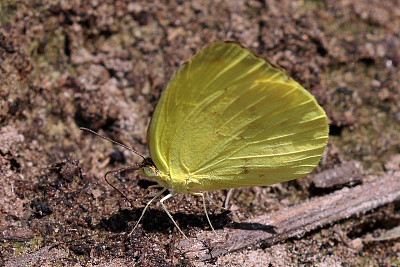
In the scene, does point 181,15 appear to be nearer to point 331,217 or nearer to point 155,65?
point 155,65

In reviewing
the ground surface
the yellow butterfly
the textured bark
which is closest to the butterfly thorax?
the yellow butterfly

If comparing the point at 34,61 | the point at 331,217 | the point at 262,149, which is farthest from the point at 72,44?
the point at 331,217

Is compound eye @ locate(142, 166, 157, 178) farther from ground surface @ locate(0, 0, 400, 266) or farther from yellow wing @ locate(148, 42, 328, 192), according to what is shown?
ground surface @ locate(0, 0, 400, 266)

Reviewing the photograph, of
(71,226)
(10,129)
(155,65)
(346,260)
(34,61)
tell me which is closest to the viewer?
(71,226)

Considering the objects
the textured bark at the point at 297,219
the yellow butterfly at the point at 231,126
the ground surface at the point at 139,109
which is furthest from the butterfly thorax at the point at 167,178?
the textured bark at the point at 297,219

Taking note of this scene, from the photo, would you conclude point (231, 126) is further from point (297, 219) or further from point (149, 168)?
point (297, 219)

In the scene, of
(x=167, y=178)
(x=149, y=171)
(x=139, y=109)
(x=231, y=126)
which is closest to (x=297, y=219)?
(x=231, y=126)
